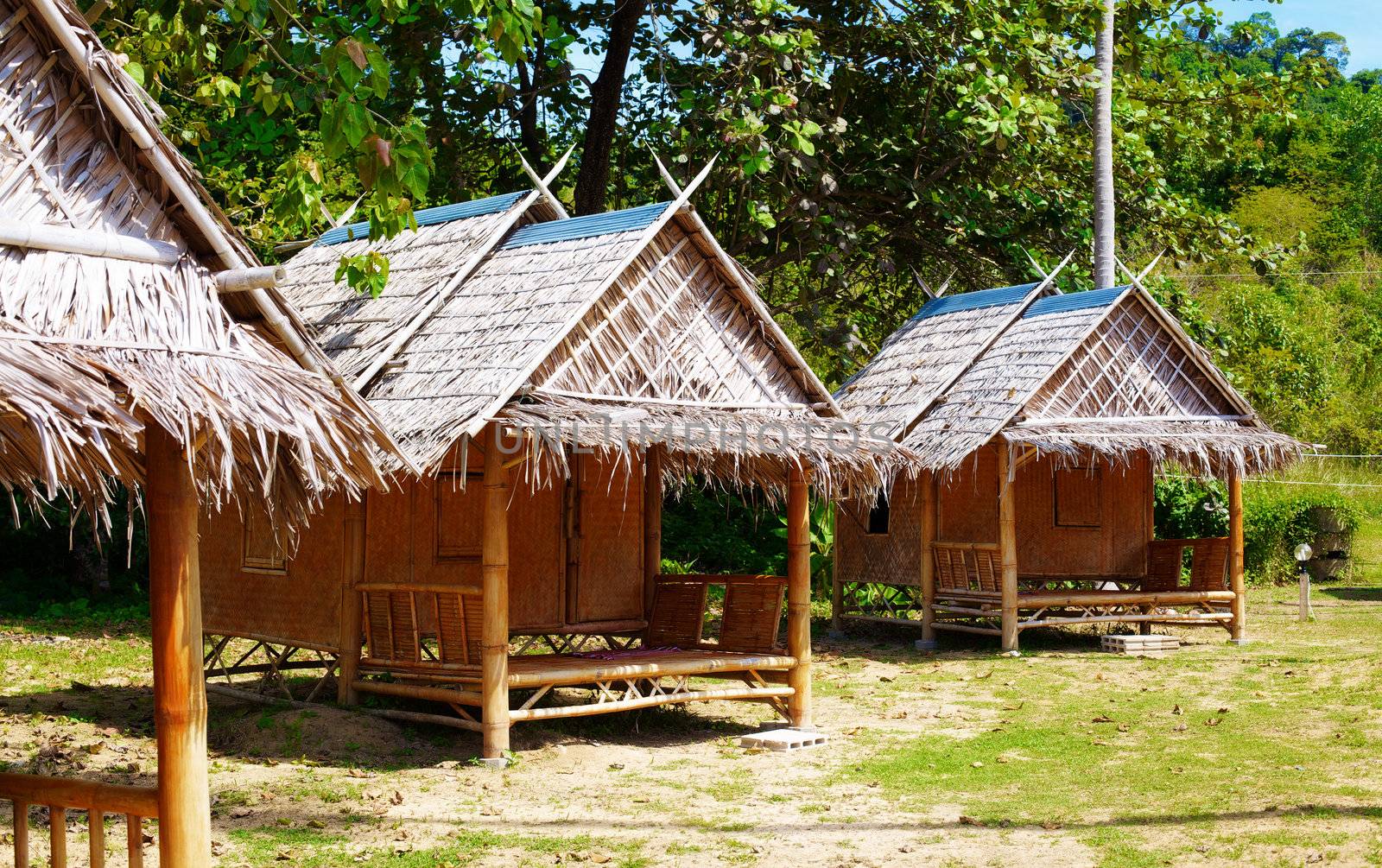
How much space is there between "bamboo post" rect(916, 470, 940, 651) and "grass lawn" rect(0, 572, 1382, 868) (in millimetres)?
1829

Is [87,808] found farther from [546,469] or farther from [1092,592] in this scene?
[1092,592]

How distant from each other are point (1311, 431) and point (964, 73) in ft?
57.5

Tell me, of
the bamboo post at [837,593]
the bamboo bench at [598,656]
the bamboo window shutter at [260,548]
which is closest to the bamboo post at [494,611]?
the bamboo bench at [598,656]

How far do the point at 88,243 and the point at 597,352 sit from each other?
14.1ft

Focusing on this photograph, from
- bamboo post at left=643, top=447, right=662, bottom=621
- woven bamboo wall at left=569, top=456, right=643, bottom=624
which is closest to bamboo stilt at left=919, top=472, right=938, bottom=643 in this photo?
bamboo post at left=643, top=447, right=662, bottom=621

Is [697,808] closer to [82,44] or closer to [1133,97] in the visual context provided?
[82,44]

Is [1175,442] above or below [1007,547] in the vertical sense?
above

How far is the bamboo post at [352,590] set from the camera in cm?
940

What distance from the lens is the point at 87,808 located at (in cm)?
467

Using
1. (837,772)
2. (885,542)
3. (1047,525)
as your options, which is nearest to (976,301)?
(1047,525)

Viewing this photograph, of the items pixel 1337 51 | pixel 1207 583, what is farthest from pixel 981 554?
pixel 1337 51

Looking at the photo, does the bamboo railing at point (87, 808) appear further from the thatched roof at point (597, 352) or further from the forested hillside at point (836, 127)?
the forested hillside at point (836, 127)

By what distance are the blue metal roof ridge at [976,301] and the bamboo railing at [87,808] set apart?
39.7ft

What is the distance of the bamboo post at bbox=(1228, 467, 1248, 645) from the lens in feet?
46.7
